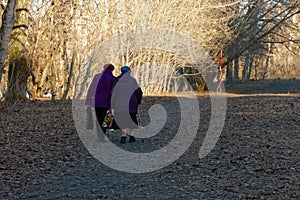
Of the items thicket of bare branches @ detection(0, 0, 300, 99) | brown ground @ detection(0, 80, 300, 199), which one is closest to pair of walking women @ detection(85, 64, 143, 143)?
brown ground @ detection(0, 80, 300, 199)

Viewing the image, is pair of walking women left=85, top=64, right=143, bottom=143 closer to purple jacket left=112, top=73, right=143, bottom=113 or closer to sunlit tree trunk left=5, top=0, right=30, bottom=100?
purple jacket left=112, top=73, right=143, bottom=113

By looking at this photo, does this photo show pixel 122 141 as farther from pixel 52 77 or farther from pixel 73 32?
pixel 52 77

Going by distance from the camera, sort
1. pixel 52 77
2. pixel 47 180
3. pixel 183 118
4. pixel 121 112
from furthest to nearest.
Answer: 1. pixel 52 77
2. pixel 183 118
3. pixel 121 112
4. pixel 47 180

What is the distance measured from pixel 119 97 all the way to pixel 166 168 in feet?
10.5

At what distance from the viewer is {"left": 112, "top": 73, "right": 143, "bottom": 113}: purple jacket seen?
12633mm

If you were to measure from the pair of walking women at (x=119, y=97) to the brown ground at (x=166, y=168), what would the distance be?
0.57 m

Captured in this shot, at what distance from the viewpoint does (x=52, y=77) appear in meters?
29.1

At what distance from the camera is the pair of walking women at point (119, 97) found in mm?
12641

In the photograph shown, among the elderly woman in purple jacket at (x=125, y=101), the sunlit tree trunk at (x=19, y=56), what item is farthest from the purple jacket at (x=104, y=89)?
the sunlit tree trunk at (x=19, y=56)

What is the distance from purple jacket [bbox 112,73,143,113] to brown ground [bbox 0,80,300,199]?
2.85ft

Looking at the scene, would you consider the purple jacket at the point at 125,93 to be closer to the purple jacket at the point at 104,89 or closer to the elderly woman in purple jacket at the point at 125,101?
the elderly woman in purple jacket at the point at 125,101

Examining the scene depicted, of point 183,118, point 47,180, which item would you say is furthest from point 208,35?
point 47,180

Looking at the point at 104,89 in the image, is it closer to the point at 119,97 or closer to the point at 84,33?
the point at 119,97

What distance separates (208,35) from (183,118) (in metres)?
14.1
